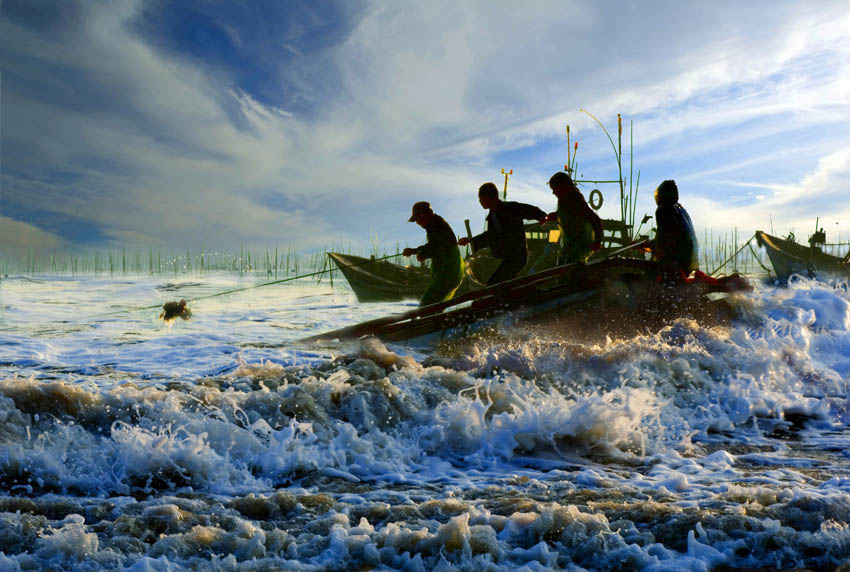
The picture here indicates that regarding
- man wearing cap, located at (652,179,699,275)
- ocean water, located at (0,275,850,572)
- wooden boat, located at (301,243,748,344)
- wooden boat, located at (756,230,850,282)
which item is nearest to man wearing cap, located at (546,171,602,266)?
wooden boat, located at (301,243,748,344)

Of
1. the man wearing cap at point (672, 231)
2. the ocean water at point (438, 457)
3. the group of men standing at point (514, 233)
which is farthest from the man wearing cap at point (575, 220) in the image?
the ocean water at point (438, 457)

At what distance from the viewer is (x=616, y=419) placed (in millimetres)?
5293

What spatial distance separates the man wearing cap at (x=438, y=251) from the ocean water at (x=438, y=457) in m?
1.05

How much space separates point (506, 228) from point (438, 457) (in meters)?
5.03

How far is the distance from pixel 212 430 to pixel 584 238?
6.59 m

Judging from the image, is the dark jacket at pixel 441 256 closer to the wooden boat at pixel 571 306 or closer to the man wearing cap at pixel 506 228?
the wooden boat at pixel 571 306

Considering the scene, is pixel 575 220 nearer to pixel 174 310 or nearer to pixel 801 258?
pixel 174 310

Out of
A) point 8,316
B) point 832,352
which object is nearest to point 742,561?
point 832,352

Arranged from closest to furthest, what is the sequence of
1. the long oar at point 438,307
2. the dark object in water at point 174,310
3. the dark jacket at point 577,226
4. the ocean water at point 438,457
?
1. the ocean water at point 438,457
2. the long oar at point 438,307
3. the dark object in water at point 174,310
4. the dark jacket at point 577,226

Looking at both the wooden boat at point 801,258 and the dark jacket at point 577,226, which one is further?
the wooden boat at point 801,258

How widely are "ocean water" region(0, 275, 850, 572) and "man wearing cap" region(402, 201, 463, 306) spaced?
3.44 ft

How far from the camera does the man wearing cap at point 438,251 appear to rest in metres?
9.44

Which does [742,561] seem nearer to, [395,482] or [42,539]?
[395,482]

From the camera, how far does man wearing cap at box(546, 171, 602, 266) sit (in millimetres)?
9391
